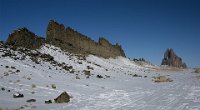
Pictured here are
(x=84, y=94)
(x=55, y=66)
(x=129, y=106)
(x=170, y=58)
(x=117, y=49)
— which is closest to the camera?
(x=129, y=106)

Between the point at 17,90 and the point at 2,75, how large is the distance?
3.69m

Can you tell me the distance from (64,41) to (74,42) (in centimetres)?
365

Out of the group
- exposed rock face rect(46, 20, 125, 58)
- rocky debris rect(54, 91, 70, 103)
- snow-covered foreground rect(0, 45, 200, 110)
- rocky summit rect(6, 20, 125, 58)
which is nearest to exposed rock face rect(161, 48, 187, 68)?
rocky summit rect(6, 20, 125, 58)

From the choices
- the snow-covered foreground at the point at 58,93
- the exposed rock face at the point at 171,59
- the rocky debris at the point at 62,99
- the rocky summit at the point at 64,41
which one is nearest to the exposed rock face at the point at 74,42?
the rocky summit at the point at 64,41

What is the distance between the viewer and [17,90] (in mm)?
16719

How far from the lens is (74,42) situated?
170 feet

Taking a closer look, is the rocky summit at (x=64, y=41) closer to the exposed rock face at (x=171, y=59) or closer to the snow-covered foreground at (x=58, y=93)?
the snow-covered foreground at (x=58, y=93)

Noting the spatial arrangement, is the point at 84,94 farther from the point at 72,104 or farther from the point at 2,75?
the point at 2,75

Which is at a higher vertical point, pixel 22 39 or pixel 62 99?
pixel 22 39

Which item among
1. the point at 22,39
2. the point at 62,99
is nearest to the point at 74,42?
the point at 22,39

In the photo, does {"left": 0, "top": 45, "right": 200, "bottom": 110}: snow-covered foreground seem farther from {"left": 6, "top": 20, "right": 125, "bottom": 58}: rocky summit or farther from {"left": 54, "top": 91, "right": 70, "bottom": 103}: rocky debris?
{"left": 6, "top": 20, "right": 125, "bottom": 58}: rocky summit

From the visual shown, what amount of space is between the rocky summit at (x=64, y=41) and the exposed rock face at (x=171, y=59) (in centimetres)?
6378

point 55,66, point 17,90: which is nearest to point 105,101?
point 17,90

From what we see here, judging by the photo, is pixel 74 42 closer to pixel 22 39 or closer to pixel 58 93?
pixel 22 39
